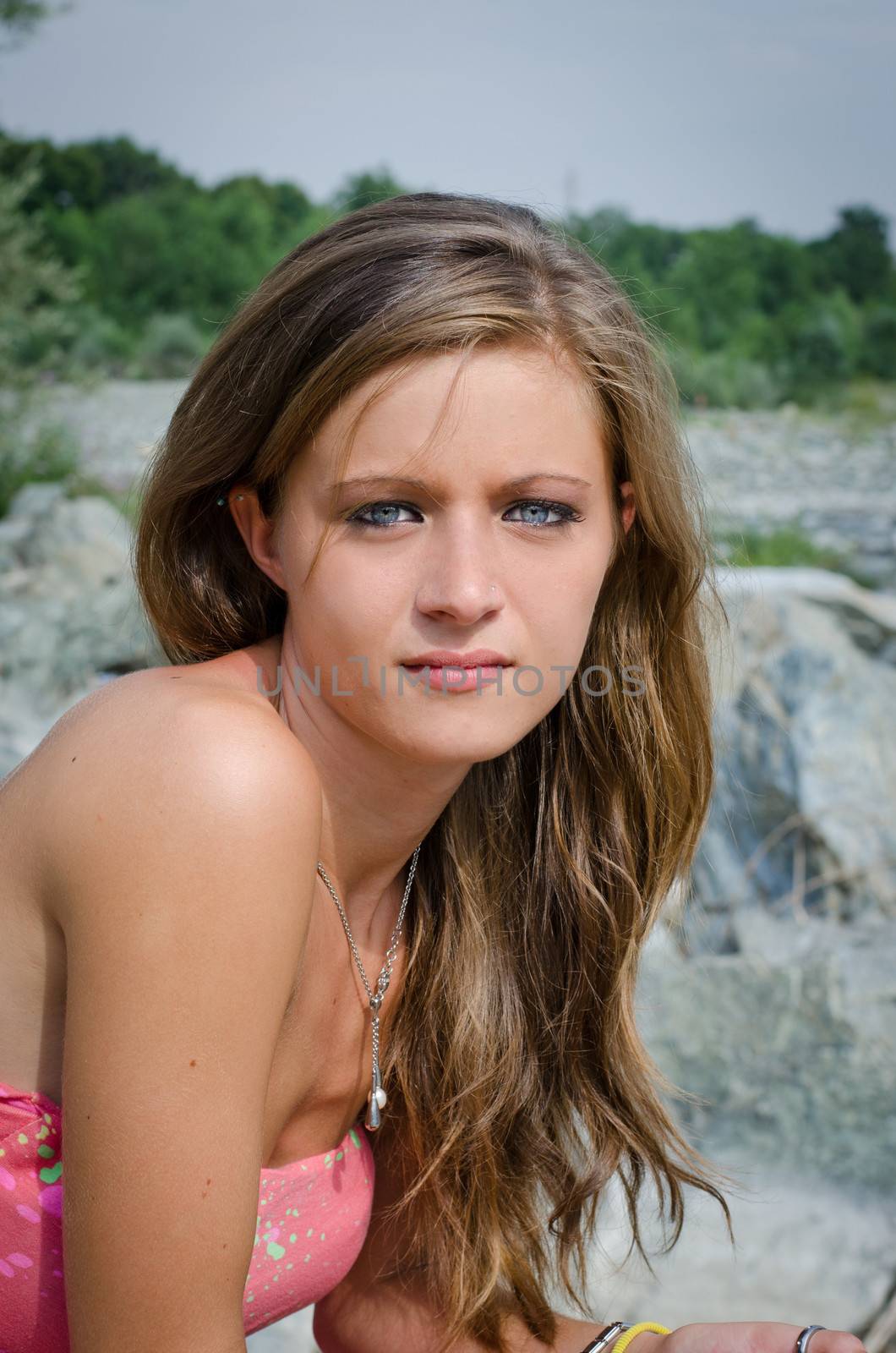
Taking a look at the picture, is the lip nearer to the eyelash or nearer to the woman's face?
the woman's face

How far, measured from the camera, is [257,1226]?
159 centimetres

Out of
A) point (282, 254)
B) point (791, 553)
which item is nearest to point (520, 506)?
point (791, 553)

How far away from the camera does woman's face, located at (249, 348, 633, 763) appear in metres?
1.42

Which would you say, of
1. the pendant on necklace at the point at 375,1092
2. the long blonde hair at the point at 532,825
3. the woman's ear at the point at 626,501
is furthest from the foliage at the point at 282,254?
the pendant on necklace at the point at 375,1092

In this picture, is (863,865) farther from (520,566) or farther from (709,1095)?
(520,566)

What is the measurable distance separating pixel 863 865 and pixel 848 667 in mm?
794

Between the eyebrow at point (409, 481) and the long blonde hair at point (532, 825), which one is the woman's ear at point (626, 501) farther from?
the eyebrow at point (409, 481)

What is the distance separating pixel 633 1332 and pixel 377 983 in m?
0.60

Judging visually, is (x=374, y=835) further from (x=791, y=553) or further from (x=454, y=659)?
(x=791, y=553)

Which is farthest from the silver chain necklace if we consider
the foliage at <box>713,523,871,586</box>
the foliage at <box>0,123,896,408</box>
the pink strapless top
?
the foliage at <box>0,123,896,408</box>

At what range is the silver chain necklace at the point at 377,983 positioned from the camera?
1.70 metres

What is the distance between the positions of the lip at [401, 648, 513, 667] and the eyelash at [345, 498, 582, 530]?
0.50 feet

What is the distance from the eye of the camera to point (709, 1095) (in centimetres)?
314

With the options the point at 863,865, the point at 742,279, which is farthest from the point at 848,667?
the point at 742,279
